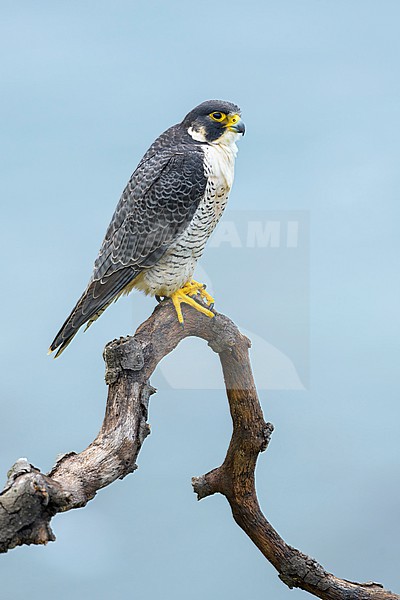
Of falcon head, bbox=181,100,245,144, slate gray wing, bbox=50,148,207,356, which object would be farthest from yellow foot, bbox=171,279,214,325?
falcon head, bbox=181,100,245,144

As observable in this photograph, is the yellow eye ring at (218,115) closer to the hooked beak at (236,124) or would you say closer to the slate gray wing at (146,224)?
the hooked beak at (236,124)

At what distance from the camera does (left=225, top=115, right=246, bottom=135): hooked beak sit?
335cm

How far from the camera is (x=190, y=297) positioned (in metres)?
3.55

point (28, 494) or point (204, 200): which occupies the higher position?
point (204, 200)

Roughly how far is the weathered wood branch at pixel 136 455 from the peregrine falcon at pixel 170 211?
0.57 feet

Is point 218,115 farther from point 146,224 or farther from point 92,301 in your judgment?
point 92,301

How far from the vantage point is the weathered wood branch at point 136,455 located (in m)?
2.57

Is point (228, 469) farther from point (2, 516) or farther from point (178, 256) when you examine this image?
point (2, 516)

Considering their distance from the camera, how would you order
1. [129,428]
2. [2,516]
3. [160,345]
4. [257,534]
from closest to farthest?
1. [2,516]
2. [129,428]
3. [160,345]
4. [257,534]

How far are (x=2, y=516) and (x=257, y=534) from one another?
1295 mm

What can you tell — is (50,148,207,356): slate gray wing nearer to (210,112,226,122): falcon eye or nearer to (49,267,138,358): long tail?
(49,267,138,358): long tail

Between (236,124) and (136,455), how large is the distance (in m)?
1.21

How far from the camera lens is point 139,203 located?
Answer: 3.39 m

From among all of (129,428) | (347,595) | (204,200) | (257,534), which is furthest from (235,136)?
(347,595)
